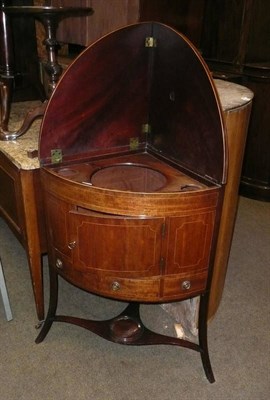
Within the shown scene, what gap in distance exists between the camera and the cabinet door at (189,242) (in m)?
1.23

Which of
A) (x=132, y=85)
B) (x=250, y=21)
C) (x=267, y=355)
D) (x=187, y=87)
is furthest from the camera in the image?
(x=250, y=21)

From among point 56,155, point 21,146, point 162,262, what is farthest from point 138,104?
point 162,262

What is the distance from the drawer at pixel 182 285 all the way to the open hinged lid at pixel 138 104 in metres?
0.34

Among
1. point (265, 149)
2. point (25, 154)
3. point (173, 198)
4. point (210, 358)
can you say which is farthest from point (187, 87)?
point (265, 149)

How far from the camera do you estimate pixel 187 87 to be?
127 centimetres

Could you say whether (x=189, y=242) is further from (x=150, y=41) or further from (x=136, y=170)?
(x=150, y=41)

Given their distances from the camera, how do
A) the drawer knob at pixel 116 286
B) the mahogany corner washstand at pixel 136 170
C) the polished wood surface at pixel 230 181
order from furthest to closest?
the polished wood surface at pixel 230 181 < the drawer knob at pixel 116 286 < the mahogany corner washstand at pixel 136 170

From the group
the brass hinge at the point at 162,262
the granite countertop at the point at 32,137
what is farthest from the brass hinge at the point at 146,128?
the brass hinge at the point at 162,262

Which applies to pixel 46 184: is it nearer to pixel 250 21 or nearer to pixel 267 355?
pixel 267 355

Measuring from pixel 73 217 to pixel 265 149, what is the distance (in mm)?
2073

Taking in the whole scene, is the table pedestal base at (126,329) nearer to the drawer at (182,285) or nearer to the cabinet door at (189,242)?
the drawer at (182,285)

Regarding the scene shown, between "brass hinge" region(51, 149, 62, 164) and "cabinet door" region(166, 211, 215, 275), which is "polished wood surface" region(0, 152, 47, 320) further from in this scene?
"cabinet door" region(166, 211, 215, 275)

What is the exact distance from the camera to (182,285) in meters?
1.34

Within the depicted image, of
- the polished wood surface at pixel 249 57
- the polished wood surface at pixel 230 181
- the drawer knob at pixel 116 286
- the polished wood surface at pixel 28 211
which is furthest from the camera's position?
the polished wood surface at pixel 249 57
